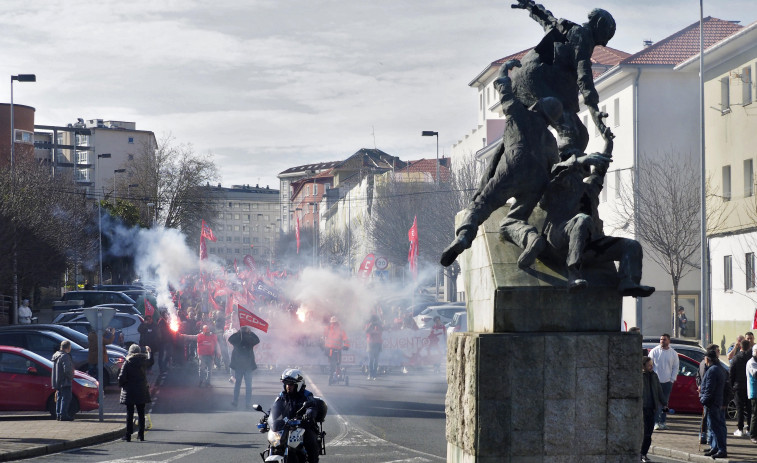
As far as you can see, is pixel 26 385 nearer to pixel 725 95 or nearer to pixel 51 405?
pixel 51 405

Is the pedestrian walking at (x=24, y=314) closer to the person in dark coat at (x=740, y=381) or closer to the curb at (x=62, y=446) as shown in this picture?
the curb at (x=62, y=446)

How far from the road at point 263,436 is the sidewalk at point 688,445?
142 inches

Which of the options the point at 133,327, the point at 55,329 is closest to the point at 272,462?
the point at 55,329

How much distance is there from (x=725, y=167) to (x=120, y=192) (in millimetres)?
80103

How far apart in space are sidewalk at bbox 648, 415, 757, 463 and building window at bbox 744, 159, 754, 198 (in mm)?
18738

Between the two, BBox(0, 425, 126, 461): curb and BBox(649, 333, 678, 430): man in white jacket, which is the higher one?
BBox(649, 333, 678, 430): man in white jacket

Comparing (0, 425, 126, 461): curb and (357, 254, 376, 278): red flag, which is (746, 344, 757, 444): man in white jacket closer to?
(0, 425, 126, 461): curb

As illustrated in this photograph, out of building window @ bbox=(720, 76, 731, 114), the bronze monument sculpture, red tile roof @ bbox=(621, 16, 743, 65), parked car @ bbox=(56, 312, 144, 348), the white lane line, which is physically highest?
red tile roof @ bbox=(621, 16, 743, 65)

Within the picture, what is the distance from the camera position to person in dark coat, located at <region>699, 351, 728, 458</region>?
1711 centimetres

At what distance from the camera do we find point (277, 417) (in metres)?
12.6

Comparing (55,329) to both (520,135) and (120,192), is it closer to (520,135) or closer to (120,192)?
(520,135)

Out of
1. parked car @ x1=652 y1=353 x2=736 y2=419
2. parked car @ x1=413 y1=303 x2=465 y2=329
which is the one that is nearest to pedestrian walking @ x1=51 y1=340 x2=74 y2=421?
parked car @ x1=652 y1=353 x2=736 y2=419

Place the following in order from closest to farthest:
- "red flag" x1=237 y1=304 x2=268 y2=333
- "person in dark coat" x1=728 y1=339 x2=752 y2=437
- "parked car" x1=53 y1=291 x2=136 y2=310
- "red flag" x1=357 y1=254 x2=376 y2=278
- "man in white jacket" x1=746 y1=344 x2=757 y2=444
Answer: "man in white jacket" x1=746 y1=344 x2=757 y2=444
"person in dark coat" x1=728 y1=339 x2=752 y2=437
"red flag" x1=237 y1=304 x2=268 y2=333
"parked car" x1=53 y1=291 x2=136 y2=310
"red flag" x1=357 y1=254 x2=376 y2=278

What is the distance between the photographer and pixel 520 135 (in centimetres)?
1063
